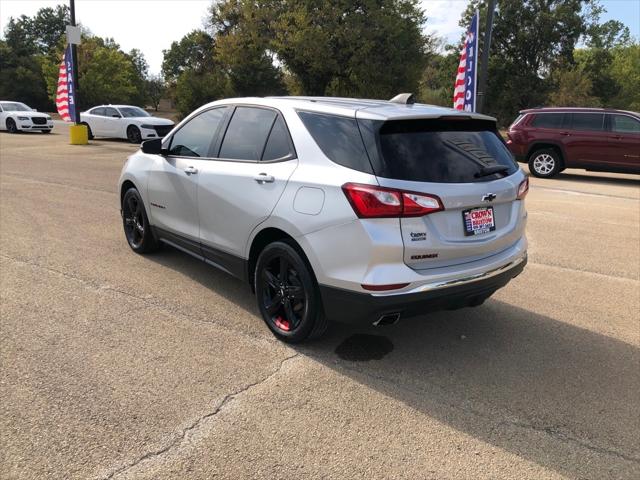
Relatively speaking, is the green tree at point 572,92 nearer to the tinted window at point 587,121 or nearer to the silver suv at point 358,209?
the tinted window at point 587,121

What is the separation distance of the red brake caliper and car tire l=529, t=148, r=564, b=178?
12.6 m

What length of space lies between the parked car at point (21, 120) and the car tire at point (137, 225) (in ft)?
78.8

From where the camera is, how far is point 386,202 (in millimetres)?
3148

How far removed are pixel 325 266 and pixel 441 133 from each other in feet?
3.94

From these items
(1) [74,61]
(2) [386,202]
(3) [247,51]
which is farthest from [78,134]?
(3) [247,51]

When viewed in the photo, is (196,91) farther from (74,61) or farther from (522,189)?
(522,189)

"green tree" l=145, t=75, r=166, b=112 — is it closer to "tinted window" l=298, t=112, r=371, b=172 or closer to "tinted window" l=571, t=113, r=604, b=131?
"tinted window" l=571, t=113, r=604, b=131

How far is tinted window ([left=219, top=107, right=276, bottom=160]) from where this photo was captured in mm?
4098

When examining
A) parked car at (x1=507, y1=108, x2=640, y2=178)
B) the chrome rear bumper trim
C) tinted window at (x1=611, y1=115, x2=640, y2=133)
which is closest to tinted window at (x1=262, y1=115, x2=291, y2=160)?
the chrome rear bumper trim

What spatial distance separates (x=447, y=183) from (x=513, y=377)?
53.2 inches

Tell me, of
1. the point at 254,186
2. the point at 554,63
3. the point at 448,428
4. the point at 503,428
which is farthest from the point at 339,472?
the point at 554,63

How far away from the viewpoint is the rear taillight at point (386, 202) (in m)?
3.15

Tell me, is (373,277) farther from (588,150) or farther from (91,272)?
(588,150)

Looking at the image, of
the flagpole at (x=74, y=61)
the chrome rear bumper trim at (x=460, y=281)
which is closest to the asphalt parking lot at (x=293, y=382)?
the chrome rear bumper trim at (x=460, y=281)
